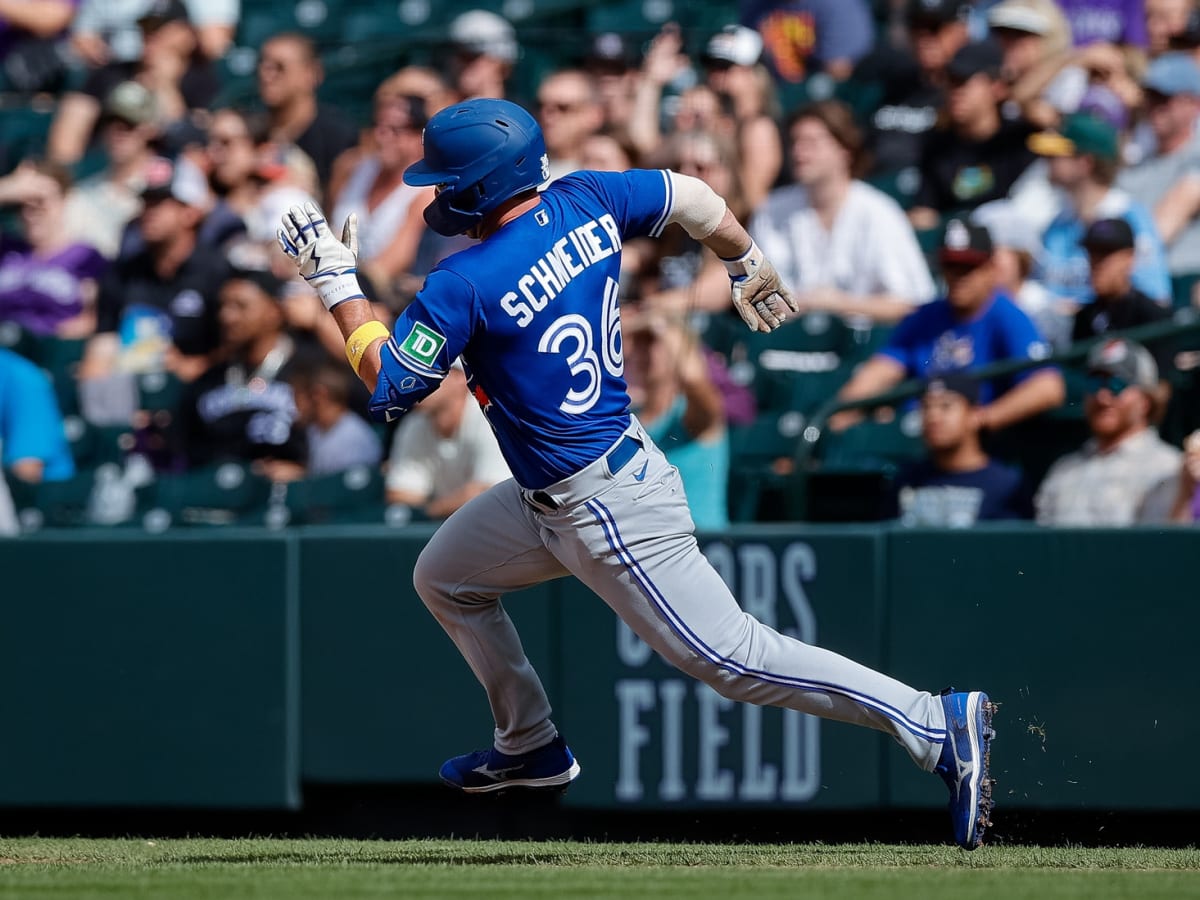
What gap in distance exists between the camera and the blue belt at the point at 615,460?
15.6ft

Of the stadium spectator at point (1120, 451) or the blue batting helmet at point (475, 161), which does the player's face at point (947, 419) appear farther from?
the blue batting helmet at point (475, 161)

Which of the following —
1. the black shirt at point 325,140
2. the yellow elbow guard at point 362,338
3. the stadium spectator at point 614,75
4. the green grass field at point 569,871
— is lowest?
the green grass field at point 569,871

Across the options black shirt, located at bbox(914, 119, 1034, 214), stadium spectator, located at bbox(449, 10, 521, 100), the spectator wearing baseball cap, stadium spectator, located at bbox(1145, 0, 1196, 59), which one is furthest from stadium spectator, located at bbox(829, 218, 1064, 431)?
stadium spectator, located at bbox(449, 10, 521, 100)

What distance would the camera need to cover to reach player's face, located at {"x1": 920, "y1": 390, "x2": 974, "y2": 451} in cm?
673

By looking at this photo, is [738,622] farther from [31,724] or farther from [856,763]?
[31,724]

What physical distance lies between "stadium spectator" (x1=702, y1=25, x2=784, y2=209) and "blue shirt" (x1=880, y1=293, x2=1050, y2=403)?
1.37m

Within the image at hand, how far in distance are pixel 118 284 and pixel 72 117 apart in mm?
2177

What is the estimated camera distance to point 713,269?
8.02m

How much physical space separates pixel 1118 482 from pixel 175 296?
4.66 m

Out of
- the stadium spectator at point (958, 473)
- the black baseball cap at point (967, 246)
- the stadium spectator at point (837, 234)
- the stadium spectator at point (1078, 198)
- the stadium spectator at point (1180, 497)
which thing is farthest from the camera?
the stadium spectator at point (837, 234)

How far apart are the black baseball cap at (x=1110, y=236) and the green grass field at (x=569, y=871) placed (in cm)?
251

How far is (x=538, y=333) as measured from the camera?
15.1 ft

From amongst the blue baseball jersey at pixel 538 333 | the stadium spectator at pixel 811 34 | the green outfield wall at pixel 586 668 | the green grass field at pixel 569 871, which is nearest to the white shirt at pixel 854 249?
the stadium spectator at pixel 811 34

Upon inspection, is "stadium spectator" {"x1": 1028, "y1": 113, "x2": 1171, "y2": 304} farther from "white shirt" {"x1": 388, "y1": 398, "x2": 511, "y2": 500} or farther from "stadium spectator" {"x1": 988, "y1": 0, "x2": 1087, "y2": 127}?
"white shirt" {"x1": 388, "y1": 398, "x2": 511, "y2": 500}
